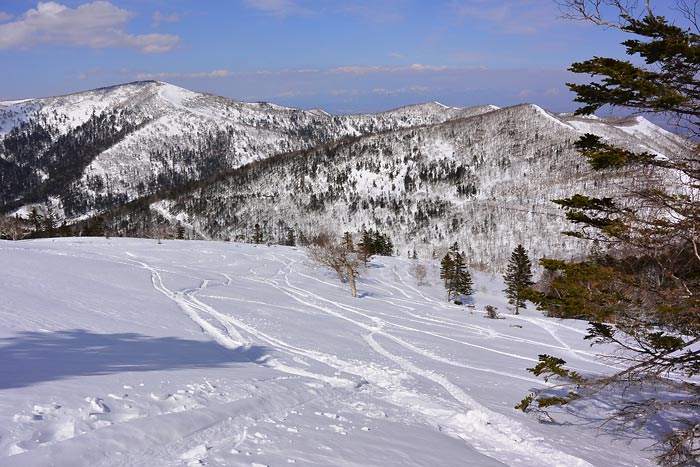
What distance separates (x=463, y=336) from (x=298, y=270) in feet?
113

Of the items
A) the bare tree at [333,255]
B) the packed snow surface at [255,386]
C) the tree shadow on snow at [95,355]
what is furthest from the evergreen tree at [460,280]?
the tree shadow on snow at [95,355]

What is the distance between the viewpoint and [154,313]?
21.3 m

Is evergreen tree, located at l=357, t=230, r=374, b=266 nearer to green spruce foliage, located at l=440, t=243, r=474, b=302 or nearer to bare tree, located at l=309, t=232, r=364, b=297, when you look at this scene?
bare tree, located at l=309, t=232, r=364, b=297

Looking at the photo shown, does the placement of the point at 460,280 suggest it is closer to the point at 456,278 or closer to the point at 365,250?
the point at 456,278

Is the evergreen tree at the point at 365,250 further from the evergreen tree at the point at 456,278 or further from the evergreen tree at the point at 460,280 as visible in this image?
the evergreen tree at the point at 460,280

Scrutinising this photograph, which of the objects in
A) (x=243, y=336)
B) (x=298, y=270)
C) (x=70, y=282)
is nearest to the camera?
(x=243, y=336)

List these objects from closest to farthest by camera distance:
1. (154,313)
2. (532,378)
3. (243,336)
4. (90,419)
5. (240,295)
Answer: (90,419) < (532,378) < (243,336) < (154,313) < (240,295)

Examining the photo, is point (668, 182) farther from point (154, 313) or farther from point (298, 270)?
point (298, 270)

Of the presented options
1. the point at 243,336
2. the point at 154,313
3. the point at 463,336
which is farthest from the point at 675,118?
the point at 154,313

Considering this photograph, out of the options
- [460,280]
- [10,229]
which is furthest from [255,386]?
[10,229]

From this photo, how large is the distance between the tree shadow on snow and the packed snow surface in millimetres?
67

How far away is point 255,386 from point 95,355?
193 inches

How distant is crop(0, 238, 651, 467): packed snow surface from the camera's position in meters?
6.41

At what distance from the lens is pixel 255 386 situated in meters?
10.4
